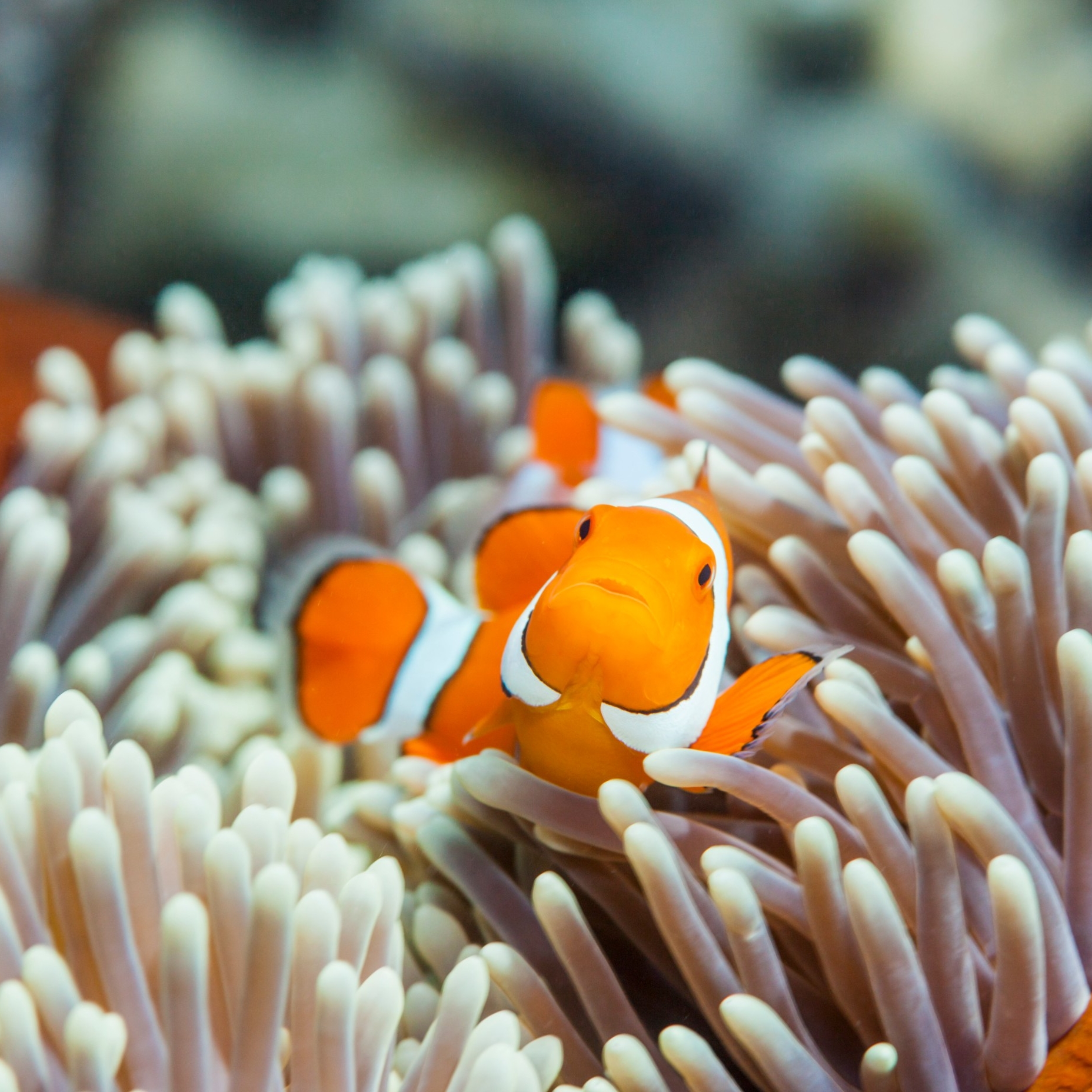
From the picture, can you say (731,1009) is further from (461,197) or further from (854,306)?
(461,197)

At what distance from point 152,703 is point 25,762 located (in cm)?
36

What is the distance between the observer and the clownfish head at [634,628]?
2.00ft

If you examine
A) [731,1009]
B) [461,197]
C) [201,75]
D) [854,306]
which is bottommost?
[731,1009]

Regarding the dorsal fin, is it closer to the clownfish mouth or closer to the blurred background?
the clownfish mouth

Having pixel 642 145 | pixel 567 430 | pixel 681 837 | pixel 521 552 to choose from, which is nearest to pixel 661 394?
pixel 567 430

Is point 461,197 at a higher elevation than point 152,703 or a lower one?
higher

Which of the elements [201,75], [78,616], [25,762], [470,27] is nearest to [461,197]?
[470,27]

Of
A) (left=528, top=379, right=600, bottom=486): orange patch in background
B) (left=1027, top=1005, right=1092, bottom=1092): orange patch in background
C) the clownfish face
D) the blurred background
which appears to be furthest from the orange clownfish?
the blurred background

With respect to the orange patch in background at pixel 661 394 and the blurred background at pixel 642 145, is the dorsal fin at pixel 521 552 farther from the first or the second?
the blurred background at pixel 642 145

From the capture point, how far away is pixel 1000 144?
7.16ft

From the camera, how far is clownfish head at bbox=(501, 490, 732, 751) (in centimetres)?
61

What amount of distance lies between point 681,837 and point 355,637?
34 cm

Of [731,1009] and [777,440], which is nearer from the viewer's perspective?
[731,1009]

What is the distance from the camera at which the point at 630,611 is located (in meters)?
A: 0.60
